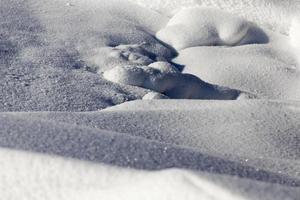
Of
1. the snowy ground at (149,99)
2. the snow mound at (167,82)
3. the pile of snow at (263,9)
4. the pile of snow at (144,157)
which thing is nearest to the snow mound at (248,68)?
the snowy ground at (149,99)

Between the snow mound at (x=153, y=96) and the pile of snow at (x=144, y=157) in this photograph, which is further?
the snow mound at (x=153, y=96)

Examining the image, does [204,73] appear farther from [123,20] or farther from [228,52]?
[123,20]

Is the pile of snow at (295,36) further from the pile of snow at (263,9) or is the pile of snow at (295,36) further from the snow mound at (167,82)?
the snow mound at (167,82)

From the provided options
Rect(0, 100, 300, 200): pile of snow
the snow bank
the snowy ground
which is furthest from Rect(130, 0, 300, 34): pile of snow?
the snow bank

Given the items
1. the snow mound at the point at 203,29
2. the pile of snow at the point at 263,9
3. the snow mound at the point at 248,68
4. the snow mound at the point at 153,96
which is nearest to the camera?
the snow mound at the point at 153,96

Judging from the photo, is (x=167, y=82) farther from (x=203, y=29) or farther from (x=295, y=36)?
(x=295, y=36)

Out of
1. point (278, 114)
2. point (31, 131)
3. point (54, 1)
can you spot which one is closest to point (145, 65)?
point (278, 114)

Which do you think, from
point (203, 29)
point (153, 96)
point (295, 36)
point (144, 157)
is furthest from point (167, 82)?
point (144, 157)
